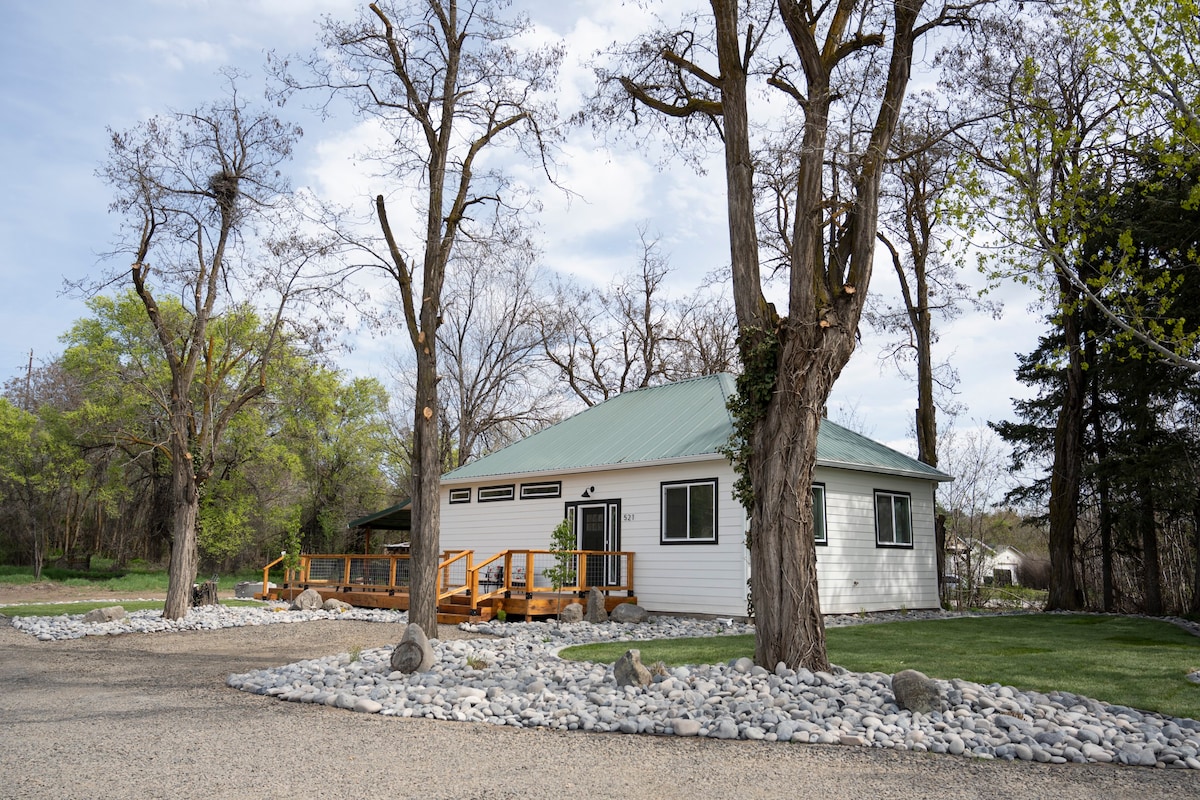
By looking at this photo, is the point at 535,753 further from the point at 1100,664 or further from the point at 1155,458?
the point at 1155,458

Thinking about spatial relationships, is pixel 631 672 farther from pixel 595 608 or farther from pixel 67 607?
pixel 67 607

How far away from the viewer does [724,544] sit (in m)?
13.3

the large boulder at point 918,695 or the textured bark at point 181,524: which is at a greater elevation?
the textured bark at point 181,524

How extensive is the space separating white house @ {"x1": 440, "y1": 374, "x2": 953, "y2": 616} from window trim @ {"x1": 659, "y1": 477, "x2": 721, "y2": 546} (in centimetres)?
2

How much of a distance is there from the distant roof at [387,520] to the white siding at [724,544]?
331cm

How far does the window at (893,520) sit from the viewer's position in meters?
15.2

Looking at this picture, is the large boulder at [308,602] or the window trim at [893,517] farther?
the large boulder at [308,602]

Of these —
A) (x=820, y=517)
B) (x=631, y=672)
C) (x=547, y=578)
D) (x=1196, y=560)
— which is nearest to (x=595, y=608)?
(x=547, y=578)

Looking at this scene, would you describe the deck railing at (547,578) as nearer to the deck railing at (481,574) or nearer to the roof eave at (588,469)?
the deck railing at (481,574)

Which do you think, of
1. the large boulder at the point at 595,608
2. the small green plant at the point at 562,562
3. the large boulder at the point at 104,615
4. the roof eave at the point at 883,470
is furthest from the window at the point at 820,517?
the large boulder at the point at 104,615

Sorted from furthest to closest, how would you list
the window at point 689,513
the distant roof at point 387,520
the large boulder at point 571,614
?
the distant roof at point 387,520
the window at point 689,513
the large boulder at point 571,614

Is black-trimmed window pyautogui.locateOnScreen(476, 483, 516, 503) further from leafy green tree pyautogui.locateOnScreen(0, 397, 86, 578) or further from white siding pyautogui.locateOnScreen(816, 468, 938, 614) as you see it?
leafy green tree pyautogui.locateOnScreen(0, 397, 86, 578)

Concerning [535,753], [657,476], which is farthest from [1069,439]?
[535,753]

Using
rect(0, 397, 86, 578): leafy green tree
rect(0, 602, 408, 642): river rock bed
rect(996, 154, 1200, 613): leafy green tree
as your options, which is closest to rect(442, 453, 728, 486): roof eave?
rect(0, 602, 408, 642): river rock bed
